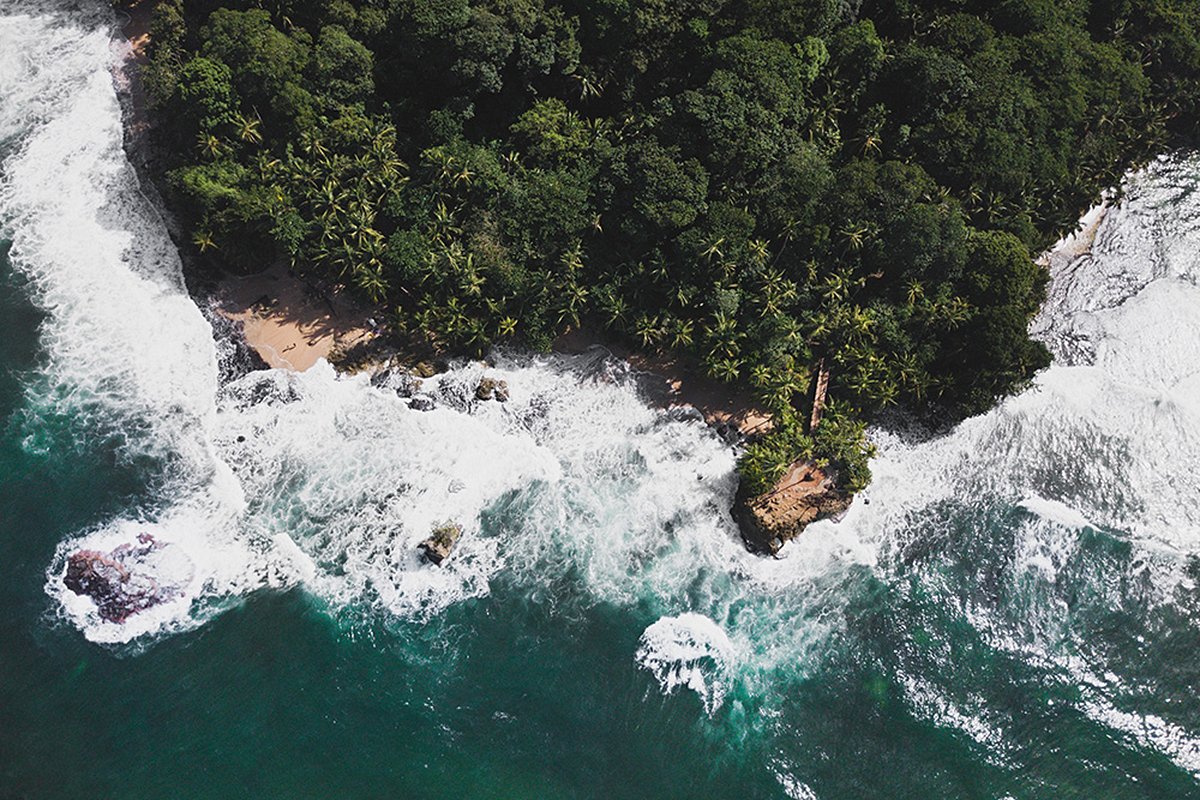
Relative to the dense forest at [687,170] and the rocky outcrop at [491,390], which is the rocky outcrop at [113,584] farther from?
the rocky outcrop at [491,390]

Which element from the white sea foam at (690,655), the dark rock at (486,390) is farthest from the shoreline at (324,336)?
the white sea foam at (690,655)

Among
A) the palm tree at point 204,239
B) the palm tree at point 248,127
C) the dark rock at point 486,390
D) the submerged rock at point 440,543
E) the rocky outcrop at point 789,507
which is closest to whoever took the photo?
the submerged rock at point 440,543

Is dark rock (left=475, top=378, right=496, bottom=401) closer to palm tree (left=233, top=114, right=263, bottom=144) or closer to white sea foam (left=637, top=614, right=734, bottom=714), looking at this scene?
white sea foam (left=637, top=614, right=734, bottom=714)

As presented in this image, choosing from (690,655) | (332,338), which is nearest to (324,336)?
(332,338)

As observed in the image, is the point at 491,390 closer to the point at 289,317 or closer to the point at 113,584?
the point at 289,317

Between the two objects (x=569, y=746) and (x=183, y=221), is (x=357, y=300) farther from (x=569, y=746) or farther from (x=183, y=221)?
(x=569, y=746)

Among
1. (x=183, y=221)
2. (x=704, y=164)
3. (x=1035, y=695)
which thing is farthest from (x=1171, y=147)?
(x=183, y=221)

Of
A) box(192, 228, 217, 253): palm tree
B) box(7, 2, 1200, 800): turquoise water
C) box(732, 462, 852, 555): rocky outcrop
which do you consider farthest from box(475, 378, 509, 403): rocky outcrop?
box(192, 228, 217, 253): palm tree
